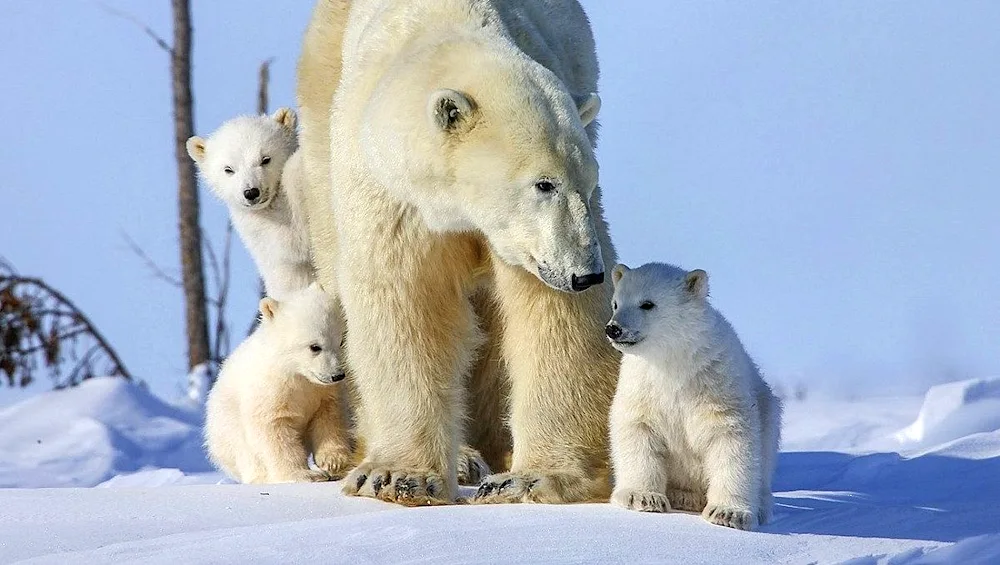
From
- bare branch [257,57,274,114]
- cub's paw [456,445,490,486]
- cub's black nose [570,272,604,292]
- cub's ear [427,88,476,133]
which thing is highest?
bare branch [257,57,274,114]

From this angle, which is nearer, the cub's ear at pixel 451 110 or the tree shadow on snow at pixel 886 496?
the cub's ear at pixel 451 110

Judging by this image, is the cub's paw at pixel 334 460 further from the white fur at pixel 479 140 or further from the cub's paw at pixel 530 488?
the white fur at pixel 479 140

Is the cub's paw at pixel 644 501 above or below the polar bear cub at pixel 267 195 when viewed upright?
below

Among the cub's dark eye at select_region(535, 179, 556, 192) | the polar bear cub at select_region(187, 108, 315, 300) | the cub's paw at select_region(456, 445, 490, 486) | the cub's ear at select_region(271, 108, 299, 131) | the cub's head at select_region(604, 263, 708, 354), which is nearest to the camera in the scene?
the cub's dark eye at select_region(535, 179, 556, 192)

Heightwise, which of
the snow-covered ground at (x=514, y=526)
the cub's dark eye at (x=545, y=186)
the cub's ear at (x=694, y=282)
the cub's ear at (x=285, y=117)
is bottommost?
the snow-covered ground at (x=514, y=526)

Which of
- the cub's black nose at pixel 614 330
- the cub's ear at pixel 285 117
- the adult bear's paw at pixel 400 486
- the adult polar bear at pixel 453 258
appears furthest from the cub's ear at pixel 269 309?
the cub's black nose at pixel 614 330

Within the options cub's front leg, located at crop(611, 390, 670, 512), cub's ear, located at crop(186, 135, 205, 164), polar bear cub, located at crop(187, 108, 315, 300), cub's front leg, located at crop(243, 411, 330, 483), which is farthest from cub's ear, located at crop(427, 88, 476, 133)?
cub's ear, located at crop(186, 135, 205, 164)

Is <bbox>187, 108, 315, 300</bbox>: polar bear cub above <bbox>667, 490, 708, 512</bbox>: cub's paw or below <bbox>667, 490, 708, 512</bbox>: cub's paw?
above

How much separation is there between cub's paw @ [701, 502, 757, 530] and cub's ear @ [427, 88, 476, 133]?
4.62ft

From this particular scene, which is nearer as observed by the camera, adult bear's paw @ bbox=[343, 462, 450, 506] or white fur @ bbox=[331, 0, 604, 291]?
white fur @ bbox=[331, 0, 604, 291]

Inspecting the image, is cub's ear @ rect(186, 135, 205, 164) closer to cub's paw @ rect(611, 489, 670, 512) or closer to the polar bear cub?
the polar bear cub

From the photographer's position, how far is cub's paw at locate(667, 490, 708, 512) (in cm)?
464

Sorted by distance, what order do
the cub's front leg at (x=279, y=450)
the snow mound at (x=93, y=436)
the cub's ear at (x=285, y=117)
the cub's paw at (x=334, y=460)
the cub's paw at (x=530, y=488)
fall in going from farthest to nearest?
the snow mound at (x=93, y=436), the cub's ear at (x=285, y=117), the cub's paw at (x=334, y=460), the cub's front leg at (x=279, y=450), the cub's paw at (x=530, y=488)

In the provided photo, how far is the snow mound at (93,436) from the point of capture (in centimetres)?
921
